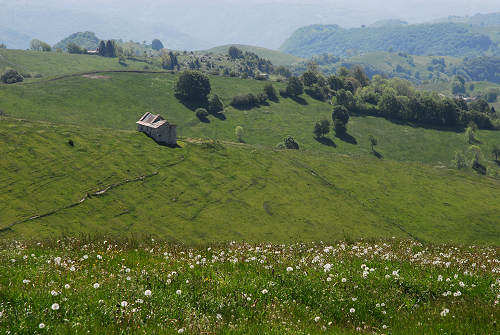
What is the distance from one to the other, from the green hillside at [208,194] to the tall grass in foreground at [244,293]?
2105 inches

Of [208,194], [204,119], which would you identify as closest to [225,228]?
[208,194]

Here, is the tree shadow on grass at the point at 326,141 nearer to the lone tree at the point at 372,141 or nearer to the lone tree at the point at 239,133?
the lone tree at the point at 372,141

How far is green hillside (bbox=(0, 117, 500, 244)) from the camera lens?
74625mm

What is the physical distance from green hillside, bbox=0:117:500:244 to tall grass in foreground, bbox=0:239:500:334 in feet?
175

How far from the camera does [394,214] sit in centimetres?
10694

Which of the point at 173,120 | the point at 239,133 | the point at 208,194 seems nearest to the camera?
the point at 208,194

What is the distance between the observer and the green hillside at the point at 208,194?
7462cm

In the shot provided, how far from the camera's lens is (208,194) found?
318 ft

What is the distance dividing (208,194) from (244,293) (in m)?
88.3

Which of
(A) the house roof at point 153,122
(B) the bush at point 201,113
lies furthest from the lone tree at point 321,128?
(A) the house roof at point 153,122

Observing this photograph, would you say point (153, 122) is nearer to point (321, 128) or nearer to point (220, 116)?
point (220, 116)

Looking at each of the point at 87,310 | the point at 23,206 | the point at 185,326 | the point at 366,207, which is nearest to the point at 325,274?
the point at 185,326

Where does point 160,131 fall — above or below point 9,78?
below

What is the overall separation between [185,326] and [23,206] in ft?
245
